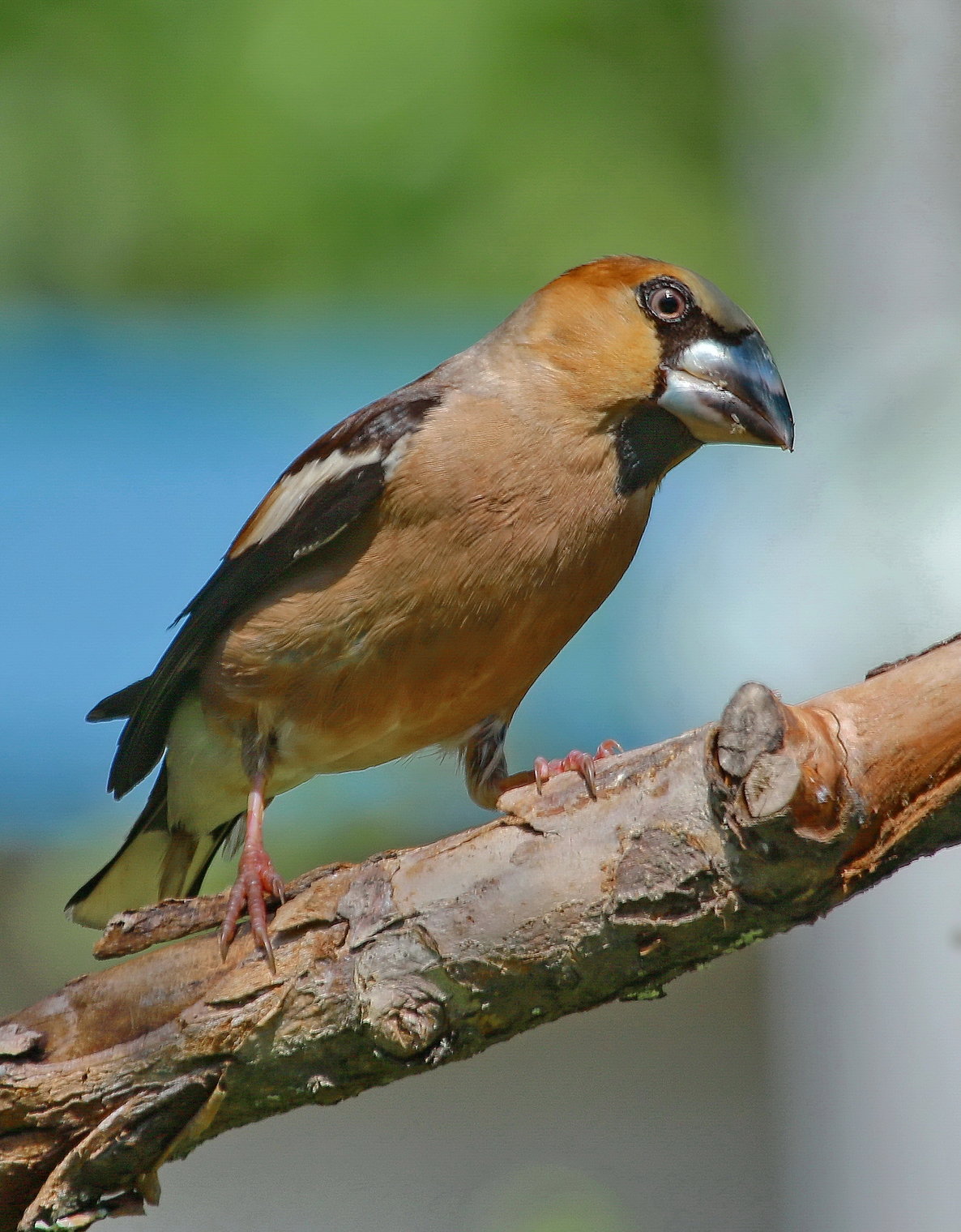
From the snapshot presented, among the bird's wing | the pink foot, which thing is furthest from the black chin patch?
the pink foot

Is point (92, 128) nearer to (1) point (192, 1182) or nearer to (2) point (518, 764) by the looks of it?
(2) point (518, 764)

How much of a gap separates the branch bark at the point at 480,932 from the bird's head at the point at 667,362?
3.81 ft

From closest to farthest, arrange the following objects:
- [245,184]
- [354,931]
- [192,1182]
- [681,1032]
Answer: [354,931] → [192,1182] → [681,1032] → [245,184]

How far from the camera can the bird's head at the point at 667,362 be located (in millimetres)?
2951

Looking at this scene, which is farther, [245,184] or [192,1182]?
[245,184]

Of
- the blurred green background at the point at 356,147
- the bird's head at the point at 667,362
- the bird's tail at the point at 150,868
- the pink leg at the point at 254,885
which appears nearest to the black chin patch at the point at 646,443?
the bird's head at the point at 667,362

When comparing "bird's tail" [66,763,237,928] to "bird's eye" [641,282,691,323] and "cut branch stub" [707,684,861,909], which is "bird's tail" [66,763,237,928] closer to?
"bird's eye" [641,282,691,323]

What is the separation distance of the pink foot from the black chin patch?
663mm

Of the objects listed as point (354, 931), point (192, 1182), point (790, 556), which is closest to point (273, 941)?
point (354, 931)

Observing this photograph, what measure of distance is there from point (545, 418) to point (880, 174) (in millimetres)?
3125

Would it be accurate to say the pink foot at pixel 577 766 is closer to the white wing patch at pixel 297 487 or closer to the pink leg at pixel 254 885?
the pink leg at pixel 254 885

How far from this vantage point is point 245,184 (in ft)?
27.0

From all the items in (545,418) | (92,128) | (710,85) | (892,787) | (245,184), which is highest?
(92,128)

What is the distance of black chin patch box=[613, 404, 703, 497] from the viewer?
3051mm
